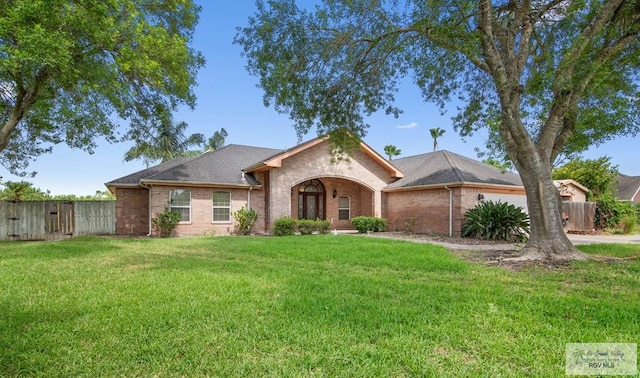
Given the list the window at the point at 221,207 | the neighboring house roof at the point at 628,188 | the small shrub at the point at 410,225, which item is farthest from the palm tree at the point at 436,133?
the window at the point at 221,207

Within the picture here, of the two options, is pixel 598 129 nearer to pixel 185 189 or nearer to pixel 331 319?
pixel 331 319

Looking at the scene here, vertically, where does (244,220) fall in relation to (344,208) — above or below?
below

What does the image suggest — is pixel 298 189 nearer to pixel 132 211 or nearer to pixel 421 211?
pixel 421 211

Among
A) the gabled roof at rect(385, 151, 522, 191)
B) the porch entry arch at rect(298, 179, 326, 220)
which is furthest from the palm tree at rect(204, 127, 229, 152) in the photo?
the gabled roof at rect(385, 151, 522, 191)

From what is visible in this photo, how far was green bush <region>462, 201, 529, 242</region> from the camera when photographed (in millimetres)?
14211

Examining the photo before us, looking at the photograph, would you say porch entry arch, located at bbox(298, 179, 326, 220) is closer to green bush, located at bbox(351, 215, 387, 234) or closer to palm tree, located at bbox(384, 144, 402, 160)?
green bush, located at bbox(351, 215, 387, 234)

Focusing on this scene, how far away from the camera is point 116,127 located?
14227 mm

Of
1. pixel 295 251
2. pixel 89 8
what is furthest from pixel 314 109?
pixel 89 8

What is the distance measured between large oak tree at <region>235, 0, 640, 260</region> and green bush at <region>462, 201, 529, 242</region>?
3.53 metres

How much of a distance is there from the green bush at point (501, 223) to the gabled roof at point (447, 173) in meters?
1.72

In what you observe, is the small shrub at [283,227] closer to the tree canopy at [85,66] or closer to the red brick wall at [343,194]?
the red brick wall at [343,194]

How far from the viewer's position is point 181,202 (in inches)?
658

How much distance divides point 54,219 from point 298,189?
40.3ft

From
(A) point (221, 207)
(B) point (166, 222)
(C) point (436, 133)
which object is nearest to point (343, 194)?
(A) point (221, 207)
